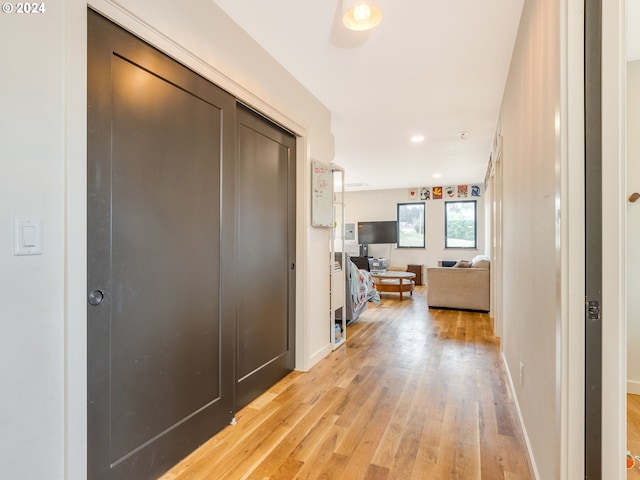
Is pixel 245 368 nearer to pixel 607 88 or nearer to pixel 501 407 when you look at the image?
pixel 501 407

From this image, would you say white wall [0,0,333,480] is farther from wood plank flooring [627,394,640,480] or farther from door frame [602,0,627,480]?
wood plank flooring [627,394,640,480]

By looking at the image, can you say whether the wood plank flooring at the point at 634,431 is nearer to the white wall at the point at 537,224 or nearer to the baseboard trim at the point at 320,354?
the white wall at the point at 537,224

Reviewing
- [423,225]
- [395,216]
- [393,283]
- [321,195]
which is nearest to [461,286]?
[393,283]

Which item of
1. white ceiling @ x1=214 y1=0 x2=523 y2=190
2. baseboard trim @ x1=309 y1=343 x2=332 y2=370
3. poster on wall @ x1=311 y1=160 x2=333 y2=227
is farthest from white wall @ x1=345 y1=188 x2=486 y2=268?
baseboard trim @ x1=309 y1=343 x2=332 y2=370

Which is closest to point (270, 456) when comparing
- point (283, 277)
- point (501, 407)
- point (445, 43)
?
point (283, 277)

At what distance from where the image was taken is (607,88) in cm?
101

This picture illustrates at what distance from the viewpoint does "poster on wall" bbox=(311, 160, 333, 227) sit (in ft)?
9.66

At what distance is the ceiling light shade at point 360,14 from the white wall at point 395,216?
7070 millimetres

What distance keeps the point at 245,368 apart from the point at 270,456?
640 mm

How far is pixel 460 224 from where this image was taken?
8359 mm

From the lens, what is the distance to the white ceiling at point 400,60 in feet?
6.31

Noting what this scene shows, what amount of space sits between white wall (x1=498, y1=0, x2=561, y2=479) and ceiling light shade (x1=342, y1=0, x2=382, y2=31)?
30.1 inches
